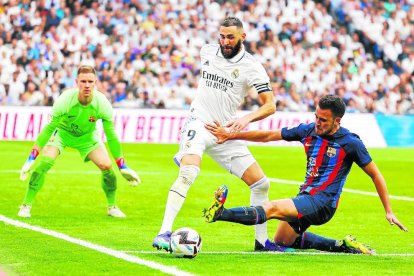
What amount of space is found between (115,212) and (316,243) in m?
4.28

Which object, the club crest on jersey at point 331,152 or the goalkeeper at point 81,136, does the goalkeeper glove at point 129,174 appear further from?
the club crest on jersey at point 331,152

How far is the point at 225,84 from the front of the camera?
11.0m

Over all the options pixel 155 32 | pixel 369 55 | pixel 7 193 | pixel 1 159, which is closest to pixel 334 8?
pixel 369 55

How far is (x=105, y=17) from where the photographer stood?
109ft

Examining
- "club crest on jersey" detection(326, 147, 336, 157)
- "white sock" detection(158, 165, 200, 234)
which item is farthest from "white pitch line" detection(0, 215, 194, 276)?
"club crest on jersey" detection(326, 147, 336, 157)

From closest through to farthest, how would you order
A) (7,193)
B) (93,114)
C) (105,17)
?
(93,114), (7,193), (105,17)

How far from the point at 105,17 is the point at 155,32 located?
1.77m

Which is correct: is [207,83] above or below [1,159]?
above

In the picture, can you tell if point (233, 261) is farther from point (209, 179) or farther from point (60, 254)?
point (209, 179)

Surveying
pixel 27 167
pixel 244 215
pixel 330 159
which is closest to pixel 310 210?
pixel 330 159

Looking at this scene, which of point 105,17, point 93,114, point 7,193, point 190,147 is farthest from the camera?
point 105,17

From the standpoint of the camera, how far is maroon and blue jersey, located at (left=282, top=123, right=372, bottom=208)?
10.4 metres

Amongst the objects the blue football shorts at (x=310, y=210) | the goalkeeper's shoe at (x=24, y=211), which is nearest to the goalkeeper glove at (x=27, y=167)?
the goalkeeper's shoe at (x=24, y=211)

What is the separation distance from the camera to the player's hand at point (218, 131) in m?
10.5
